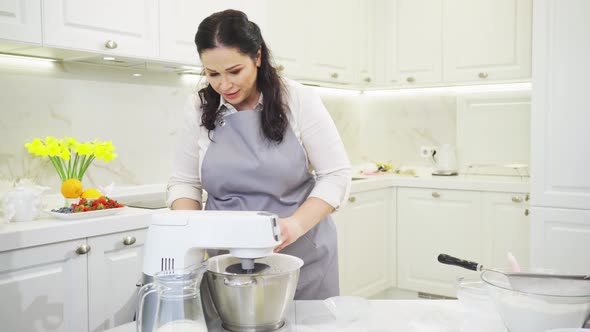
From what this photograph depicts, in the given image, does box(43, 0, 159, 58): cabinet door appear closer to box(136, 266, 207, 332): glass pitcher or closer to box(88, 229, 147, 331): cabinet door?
box(88, 229, 147, 331): cabinet door

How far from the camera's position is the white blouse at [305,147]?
1533 mm

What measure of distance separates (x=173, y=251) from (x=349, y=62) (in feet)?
9.45

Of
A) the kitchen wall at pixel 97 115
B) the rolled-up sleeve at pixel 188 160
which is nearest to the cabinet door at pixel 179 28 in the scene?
the kitchen wall at pixel 97 115

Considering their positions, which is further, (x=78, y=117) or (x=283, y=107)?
(x=78, y=117)

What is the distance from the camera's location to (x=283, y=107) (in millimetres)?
1546

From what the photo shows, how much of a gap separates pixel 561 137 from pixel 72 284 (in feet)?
7.54

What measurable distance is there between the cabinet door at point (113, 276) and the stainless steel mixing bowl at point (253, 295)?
107cm

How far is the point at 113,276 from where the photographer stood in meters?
2.07

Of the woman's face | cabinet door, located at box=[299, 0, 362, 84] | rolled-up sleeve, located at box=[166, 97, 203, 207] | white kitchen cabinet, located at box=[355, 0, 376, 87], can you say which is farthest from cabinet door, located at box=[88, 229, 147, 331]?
white kitchen cabinet, located at box=[355, 0, 376, 87]

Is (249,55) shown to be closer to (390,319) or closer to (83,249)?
(390,319)

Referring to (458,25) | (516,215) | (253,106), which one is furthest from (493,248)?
(253,106)

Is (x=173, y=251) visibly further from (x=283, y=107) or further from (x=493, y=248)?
(x=493, y=248)

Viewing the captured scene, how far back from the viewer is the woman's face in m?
1.40

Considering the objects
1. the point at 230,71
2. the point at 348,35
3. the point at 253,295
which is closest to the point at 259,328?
the point at 253,295
